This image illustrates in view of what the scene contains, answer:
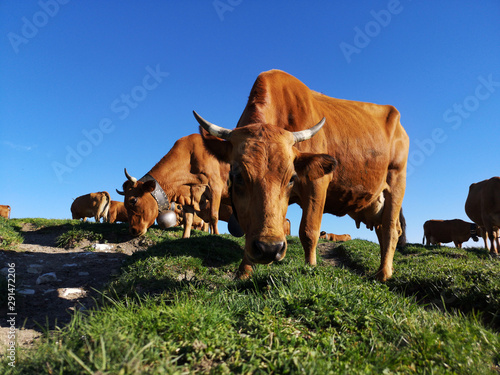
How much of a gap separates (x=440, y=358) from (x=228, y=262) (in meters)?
4.93

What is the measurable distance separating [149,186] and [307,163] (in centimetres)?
682

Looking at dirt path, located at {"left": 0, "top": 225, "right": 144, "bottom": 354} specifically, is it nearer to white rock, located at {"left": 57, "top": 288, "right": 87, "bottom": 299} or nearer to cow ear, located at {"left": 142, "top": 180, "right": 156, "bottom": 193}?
white rock, located at {"left": 57, "top": 288, "right": 87, "bottom": 299}

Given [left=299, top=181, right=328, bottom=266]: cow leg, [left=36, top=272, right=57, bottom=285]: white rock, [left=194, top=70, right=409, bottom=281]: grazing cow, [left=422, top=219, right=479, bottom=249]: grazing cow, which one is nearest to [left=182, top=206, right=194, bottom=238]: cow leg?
[left=36, top=272, right=57, bottom=285]: white rock

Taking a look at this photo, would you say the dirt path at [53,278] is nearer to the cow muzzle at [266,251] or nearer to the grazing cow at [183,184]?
the grazing cow at [183,184]

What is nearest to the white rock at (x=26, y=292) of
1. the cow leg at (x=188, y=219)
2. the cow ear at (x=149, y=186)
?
the cow ear at (x=149, y=186)

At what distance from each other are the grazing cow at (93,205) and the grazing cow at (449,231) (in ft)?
88.7

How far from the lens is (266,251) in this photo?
Result: 3062 mm

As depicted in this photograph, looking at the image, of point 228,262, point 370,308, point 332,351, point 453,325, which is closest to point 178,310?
point 332,351

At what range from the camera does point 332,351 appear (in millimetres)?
2176

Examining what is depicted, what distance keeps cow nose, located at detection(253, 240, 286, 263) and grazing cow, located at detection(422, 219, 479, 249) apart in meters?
27.8

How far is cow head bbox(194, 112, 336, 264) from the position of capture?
318cm

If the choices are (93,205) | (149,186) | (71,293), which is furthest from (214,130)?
(93,205)

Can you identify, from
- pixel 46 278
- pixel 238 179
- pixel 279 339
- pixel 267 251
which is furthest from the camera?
pixel 46 278

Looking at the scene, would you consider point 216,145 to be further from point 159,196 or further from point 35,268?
point 159,196
